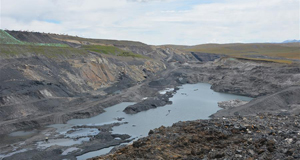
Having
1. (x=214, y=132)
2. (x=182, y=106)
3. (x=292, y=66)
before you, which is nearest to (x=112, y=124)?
(x=182, y=106)

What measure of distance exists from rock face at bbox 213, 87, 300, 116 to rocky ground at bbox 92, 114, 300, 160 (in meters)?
18.5

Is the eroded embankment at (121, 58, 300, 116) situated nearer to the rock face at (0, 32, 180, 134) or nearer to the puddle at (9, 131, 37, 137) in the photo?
the rock face at (0, 32, 180, 134)

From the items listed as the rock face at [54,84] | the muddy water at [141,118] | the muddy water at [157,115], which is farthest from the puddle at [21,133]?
the muddy water at [157,115]

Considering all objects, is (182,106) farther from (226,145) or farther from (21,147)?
(226,145)

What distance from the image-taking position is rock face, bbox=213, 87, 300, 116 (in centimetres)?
3568

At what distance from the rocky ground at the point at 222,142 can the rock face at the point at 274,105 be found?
1845 centimetres

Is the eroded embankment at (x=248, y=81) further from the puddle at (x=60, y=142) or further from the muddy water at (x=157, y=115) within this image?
the puddle at (x=60, y=142)

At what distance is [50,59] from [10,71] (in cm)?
1467

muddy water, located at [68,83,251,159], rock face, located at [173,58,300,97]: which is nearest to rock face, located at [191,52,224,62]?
rock face, located at [173,58,300,97]

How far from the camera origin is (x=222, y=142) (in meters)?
14.7

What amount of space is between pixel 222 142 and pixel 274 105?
26884 mm

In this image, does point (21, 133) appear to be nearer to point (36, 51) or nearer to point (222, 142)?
point (222, 142)

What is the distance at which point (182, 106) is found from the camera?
43.7m

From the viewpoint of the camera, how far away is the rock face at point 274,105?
3568 centimetres
